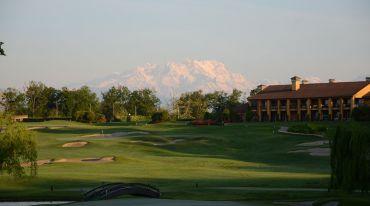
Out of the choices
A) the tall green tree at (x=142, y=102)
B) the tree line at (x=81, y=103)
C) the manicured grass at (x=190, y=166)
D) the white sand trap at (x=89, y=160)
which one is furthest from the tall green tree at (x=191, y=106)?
the white sand trap at (x=89, y=160)

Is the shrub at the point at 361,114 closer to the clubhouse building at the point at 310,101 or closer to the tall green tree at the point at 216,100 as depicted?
the clubhouse building at the point at 310,101

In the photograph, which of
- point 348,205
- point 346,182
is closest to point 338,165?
point 346,182

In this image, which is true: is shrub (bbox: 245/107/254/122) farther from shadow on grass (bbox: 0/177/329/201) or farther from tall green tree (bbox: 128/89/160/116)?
shadow on grass (bbox: 0/177/329/201)

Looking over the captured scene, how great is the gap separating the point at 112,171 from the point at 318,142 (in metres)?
31.6

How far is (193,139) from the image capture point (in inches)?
3430

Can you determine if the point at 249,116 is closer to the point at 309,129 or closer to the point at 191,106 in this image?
the point at 309,129

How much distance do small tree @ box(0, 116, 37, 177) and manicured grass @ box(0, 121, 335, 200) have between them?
1.19 metres

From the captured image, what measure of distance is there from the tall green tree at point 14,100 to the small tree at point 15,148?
126 meters

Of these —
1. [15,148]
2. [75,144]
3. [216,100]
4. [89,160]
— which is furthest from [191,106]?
[15,148]

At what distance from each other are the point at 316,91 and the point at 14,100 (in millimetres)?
78987

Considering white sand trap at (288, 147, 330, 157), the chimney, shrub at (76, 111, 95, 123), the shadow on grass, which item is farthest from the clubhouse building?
the shadow on grass

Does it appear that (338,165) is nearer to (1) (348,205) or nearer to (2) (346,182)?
(2) (346,182)

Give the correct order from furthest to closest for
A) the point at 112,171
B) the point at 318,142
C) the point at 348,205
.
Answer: the point at 318,142, the point at 112,171, the point at 348,205

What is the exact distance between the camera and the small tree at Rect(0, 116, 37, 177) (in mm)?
44188
